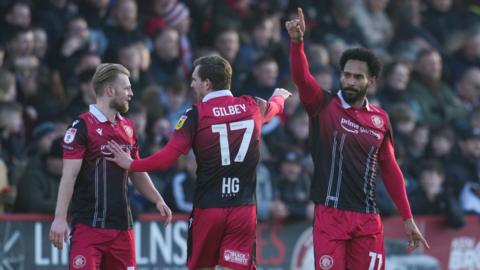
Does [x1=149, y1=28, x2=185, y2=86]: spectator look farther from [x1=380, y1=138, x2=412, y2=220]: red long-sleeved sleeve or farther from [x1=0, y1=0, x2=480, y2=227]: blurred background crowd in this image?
[x1=380, y1=138, x2=412, y2=220]: red long-sleeved sleeve

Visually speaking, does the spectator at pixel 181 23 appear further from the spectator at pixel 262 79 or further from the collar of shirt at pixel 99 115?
the collar of shirt at pixel 99 115

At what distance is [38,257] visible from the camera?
541 inches

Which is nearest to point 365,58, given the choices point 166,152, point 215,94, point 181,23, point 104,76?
point 215,94

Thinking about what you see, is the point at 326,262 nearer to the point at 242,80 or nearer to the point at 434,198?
the point at 434,198

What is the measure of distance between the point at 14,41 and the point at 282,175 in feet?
12.0

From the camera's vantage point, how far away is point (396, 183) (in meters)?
11.5

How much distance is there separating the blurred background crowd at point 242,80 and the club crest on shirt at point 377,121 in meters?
3.69

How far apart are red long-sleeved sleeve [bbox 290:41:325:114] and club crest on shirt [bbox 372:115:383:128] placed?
56cm

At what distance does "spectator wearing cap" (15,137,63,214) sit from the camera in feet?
45.1

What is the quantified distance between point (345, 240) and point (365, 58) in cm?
164

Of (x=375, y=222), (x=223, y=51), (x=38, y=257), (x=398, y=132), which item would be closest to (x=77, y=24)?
(x=223, y=51)

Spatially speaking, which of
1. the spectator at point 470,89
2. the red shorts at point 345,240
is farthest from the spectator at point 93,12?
the red shorts at point 345,240

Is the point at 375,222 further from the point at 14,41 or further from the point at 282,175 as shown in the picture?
the point at 14,41

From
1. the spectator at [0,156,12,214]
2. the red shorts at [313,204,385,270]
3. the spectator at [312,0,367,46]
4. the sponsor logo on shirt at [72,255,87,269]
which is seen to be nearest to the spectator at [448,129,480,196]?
the spectator at [312,0,367,46]
